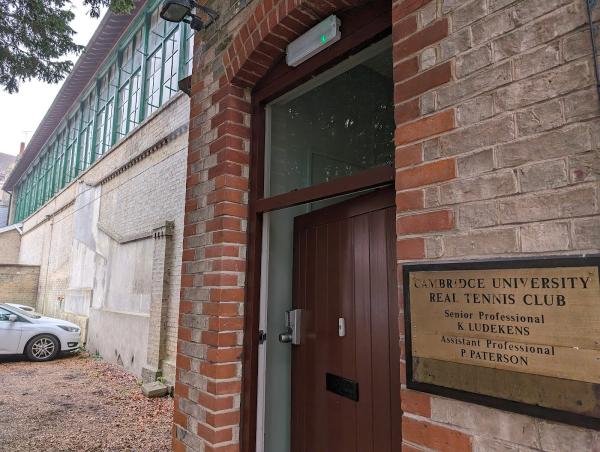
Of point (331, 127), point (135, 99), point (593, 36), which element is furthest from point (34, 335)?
point (593, 36)

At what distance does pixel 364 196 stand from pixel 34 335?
1049cm

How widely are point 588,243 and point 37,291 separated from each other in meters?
23.4

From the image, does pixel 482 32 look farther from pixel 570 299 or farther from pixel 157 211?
pixel 157 211

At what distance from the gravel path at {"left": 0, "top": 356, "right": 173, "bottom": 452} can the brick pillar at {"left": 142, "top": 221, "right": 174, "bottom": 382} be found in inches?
19.0

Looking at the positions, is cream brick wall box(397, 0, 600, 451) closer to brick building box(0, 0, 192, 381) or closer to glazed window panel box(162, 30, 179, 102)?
brick building box(0, 0, 192, 381)

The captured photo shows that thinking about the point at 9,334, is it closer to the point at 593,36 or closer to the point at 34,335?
the point at 34,335

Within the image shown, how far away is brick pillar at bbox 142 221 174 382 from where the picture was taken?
7.65 metres

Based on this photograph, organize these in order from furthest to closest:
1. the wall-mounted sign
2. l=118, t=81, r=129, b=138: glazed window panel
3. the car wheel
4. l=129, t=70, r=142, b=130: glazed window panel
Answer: l=118, t=81, r=129, b=138: glazed window panel < l=129, t=70, r=142, b=130: glazed window panel < the car wheel < the wall-mounted sign

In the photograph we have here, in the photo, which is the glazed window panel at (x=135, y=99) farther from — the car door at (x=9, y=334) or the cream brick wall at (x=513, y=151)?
the cream brick wall at (x=513, y=151)

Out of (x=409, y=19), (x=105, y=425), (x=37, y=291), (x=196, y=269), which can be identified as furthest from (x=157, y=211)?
(x=37, y=291)

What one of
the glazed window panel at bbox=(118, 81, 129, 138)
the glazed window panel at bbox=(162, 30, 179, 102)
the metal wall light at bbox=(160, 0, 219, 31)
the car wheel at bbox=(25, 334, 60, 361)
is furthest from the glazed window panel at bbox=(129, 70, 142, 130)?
the metal wall light at bbox=(160, 0, 219, 31)

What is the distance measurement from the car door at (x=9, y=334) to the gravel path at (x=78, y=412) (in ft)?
2.06

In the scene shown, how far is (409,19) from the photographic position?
1752mm

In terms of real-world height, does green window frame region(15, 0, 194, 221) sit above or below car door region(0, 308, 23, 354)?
above
